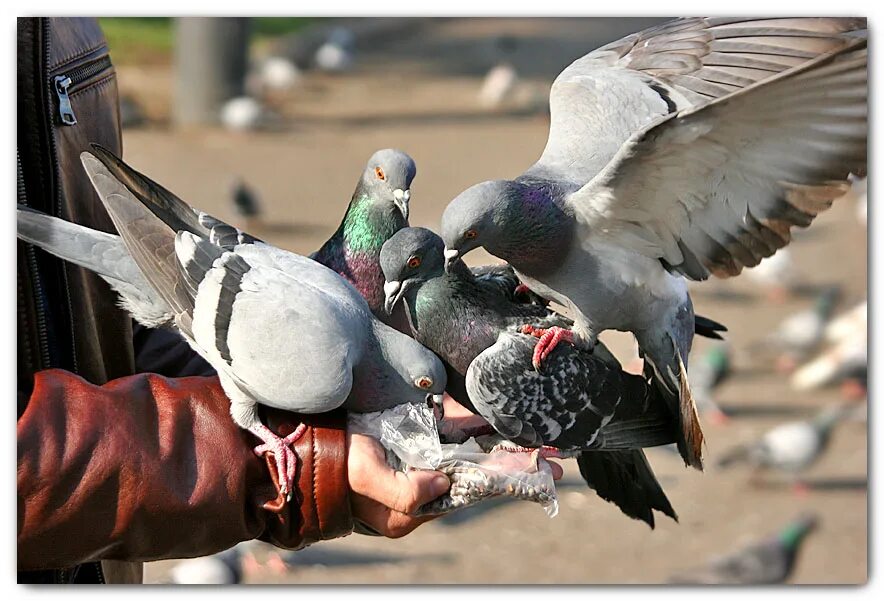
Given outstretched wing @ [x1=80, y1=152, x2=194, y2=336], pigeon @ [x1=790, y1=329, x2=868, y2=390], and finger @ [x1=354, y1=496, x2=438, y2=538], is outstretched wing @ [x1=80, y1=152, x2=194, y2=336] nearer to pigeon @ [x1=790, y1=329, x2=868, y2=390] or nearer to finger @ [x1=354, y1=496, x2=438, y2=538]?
finger @ [x1=354, y1=496, x2=438, y2=538]

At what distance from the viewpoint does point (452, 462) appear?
7.22ft

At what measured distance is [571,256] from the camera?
2.50 metres

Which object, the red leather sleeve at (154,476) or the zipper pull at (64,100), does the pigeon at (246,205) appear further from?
the red leather sleeve at (154,476)

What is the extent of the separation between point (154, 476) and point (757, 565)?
162 inches

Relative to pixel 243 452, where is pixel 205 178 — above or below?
below

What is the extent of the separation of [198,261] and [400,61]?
407 inches

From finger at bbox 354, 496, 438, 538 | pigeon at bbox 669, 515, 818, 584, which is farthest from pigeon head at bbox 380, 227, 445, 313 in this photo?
pigeon at bbox 669, 515, 818, 584

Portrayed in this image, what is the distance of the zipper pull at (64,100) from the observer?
224 cm

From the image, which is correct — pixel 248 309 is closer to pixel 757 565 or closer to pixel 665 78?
pixel 665 78

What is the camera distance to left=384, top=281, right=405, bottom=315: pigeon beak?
2404mm

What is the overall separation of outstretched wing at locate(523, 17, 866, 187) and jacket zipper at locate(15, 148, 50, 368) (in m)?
1.12

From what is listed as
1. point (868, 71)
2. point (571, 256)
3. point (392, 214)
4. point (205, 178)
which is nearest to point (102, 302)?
point (392, 214)

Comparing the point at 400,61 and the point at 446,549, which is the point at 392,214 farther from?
the point at 400,61

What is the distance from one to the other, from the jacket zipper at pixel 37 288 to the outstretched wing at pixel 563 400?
0.86 meters
